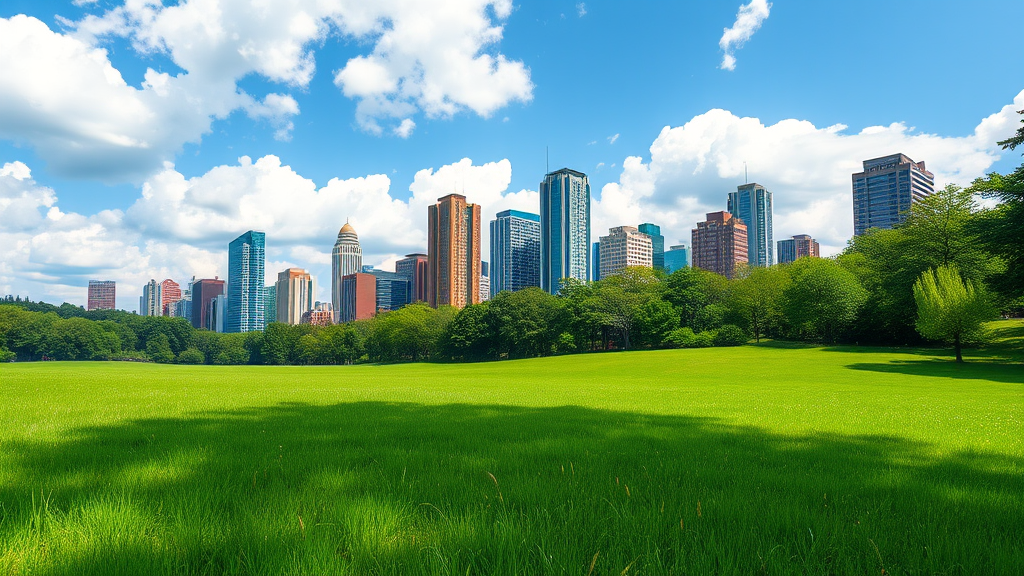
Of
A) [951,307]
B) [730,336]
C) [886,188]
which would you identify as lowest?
[730,336]

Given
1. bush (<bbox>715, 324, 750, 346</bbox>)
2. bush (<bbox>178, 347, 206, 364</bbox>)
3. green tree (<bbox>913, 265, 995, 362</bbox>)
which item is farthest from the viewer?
bush (<bbox>178, 347, 206, 364</bbox>)

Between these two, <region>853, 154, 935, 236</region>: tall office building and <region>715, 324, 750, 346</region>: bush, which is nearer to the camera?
<region>715, 324, 750, 346</region>: bush

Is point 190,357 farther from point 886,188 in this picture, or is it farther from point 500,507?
point 886,188

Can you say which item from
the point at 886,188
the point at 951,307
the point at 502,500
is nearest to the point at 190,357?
the point at 951,307

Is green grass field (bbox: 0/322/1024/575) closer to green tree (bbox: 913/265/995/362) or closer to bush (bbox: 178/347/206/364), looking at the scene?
green tree (bbox: 913/265/995/362)

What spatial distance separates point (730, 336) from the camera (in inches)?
3017

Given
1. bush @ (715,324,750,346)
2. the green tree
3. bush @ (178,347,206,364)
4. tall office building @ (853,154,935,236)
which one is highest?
tall office building @ (853,154,935,236)

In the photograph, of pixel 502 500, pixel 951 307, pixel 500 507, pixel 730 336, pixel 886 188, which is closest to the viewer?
pixel 500 507

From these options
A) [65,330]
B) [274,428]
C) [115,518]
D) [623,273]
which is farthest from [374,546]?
[65,330]

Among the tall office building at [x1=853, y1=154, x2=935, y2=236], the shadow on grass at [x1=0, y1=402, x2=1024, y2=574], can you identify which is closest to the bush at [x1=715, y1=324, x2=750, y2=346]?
the shadow on grass at [x1=0, y1=402, x2=1024, y2=574]

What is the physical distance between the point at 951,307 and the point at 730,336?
35222mm

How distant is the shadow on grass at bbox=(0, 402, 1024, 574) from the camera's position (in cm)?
246

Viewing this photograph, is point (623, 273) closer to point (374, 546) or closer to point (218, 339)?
point (374, 546)

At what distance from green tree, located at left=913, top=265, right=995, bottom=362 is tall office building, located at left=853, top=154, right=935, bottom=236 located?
155699 mm
